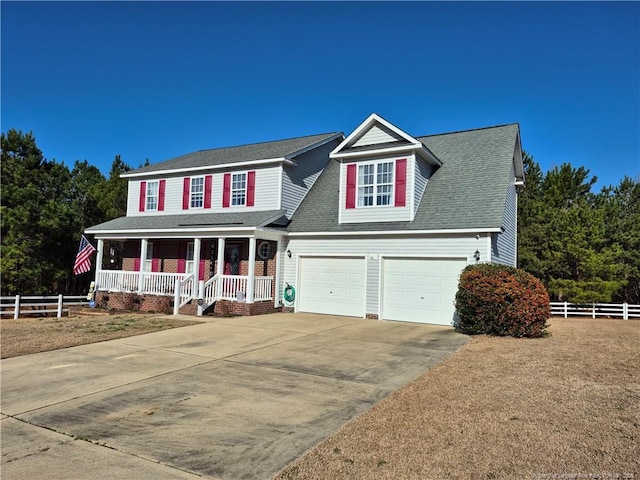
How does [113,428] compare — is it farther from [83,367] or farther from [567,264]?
[567,264]

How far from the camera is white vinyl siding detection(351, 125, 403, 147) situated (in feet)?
53.3

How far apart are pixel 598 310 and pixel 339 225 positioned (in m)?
13.9

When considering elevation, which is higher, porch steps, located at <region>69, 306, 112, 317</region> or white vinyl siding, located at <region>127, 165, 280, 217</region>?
white vinyl siding, located at <region>127, 165, 280, 217</region>

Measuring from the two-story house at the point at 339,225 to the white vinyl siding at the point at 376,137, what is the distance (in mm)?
38

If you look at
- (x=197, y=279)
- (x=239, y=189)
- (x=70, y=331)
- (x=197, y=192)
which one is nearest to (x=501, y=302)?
(x=197, y=279)

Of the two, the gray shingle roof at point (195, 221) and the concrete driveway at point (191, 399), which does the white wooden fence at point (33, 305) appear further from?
the concrete driveway at point (191, 399)

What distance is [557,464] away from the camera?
161 inches

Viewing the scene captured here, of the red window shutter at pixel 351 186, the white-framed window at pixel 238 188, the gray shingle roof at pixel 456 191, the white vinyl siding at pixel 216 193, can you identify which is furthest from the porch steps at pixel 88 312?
the red window shutter at pixel 351 186

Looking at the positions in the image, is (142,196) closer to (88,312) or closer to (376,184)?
(88,312)

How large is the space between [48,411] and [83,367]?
2.46 metres

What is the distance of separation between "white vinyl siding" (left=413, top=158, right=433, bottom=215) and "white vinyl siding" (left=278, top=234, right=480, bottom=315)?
4.72ft

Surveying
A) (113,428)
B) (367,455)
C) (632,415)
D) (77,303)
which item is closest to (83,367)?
(113,428)

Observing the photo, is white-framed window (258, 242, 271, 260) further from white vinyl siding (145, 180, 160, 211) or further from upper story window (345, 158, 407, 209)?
white vinyl siding (145, 180, 160, 211)

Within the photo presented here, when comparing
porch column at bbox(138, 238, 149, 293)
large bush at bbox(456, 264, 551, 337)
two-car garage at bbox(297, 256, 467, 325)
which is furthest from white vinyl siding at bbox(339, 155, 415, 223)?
porch column at bbox(138, 238, 149, 293)
